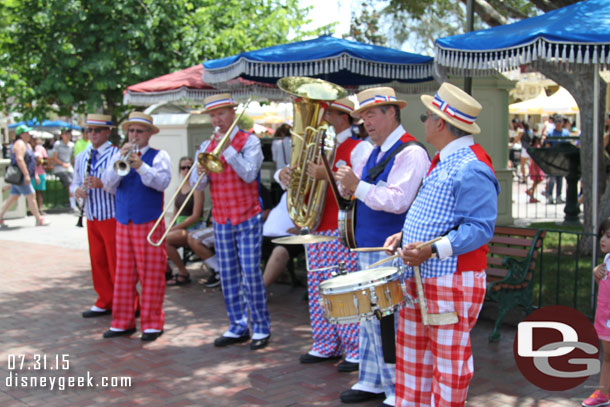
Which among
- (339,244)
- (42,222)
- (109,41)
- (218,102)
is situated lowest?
(42,222)

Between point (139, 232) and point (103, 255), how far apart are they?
97cm

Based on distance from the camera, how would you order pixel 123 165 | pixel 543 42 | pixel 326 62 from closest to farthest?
pixel 543 42
pixel 123 165
pixel 326 62

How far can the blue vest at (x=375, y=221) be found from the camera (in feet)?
14.0

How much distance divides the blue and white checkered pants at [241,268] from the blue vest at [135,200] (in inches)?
27.2

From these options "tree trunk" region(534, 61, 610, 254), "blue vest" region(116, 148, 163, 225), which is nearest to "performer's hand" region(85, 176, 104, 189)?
"blue vest" region(116, 148, 163, 225)

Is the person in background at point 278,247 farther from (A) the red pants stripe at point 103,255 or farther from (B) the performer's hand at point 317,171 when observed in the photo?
(B) the performer's hand at point 317,171

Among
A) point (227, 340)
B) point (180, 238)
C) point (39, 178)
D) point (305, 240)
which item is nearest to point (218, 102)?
point (305, 240)

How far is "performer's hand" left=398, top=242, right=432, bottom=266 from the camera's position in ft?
10.8

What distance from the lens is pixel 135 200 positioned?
6.10 meters

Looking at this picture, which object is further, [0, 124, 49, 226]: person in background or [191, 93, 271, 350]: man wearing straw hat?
[0, 124, 49, 226]: person in background

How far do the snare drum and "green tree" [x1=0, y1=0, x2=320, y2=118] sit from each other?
39.3 feet

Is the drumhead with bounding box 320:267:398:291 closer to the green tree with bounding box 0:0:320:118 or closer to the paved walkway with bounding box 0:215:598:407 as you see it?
the paved walkway with bounding box 0:215:598:407

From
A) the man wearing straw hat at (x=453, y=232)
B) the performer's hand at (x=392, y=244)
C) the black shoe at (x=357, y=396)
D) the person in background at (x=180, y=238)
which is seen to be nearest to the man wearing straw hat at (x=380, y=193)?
the black shoe at (x=357, y=396)

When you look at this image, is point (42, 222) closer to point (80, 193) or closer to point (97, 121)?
point (80, 193)
